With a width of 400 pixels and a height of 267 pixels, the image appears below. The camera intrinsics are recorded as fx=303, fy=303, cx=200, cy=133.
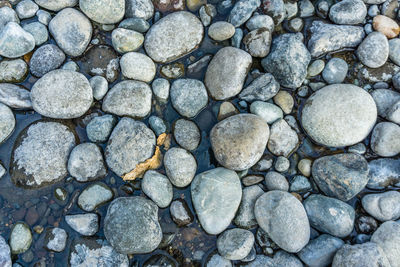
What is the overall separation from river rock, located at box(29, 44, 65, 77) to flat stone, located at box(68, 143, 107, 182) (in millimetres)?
777

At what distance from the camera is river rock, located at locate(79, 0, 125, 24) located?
2.73m

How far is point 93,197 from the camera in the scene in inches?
99.8

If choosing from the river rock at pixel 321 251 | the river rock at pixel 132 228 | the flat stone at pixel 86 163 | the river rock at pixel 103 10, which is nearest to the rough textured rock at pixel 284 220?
the river rock at pixel 321 251

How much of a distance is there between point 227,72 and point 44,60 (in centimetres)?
163

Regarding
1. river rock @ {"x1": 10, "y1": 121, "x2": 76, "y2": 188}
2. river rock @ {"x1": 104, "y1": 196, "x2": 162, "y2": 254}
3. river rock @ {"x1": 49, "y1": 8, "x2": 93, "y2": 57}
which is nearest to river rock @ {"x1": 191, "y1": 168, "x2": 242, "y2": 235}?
river rock @ {"x1": 104, "y1": 196, "x2": 162, "y2": 254}

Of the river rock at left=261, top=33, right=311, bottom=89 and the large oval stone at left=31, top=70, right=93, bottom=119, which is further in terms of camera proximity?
the river rock at left=261, top=33, right=311, bottom=89

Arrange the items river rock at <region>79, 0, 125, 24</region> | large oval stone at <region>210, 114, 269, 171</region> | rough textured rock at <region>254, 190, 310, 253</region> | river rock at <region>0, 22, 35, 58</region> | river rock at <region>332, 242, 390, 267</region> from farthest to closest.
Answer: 1. river rock at <region>79, 0, 125, 24</region>
2. river rock at <region>0, 22, 35, 58</region>
3. large oval stone at <region>210, 114, 269, 171</region>
4. rough textured rock at <region>254, 190, 310, 253</region>
5. river rock at <region>332, 242, 390, 267</region>

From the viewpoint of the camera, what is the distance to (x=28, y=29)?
2740 mm


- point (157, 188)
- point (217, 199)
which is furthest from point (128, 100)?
point (217, 199)

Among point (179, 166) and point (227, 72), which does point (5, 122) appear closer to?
point (179, 166)

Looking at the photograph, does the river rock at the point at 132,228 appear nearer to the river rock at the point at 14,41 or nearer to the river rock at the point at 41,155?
the river rock at the point at 41,155

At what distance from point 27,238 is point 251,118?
209 cm

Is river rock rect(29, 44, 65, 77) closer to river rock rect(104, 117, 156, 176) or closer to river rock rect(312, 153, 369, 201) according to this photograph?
river rock rect(104, 117, 156, 176)

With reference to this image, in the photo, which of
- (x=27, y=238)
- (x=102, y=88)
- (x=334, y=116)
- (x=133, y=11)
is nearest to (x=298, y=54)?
(x=334, y=116)
